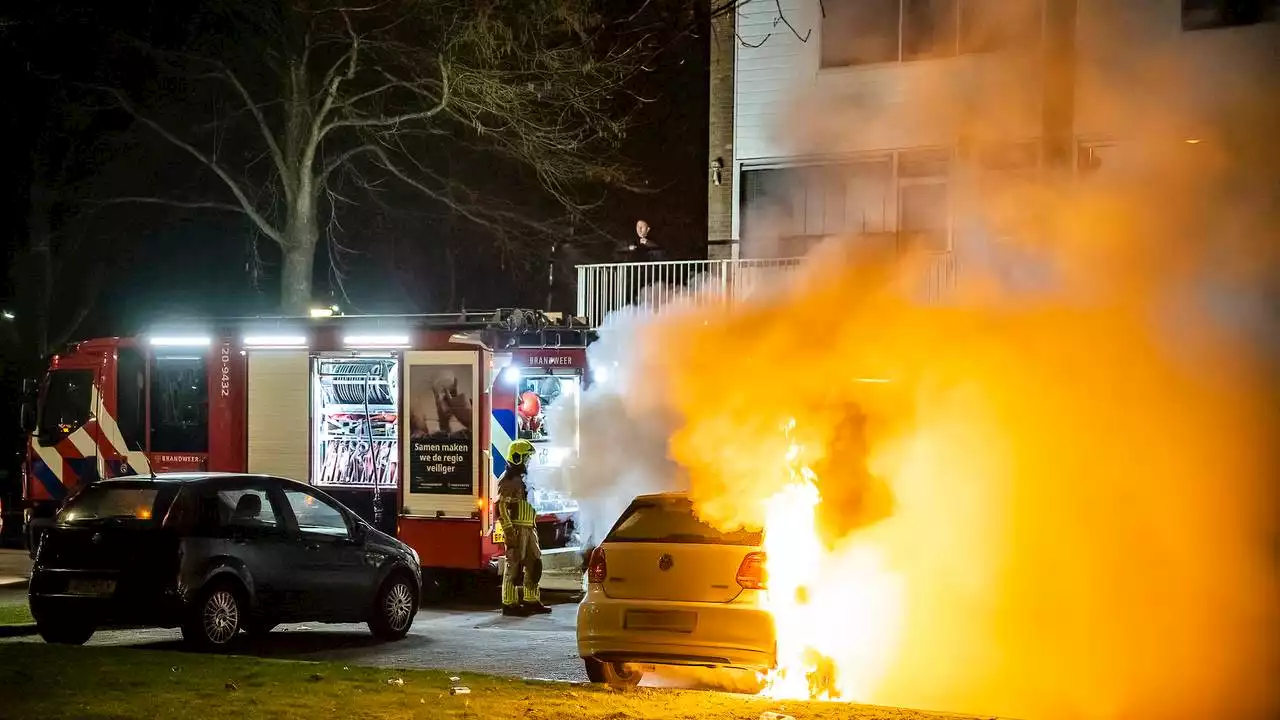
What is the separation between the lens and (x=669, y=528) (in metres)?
9.48

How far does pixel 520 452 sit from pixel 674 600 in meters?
5.18

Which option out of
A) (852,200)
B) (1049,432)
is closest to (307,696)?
(1049,432)

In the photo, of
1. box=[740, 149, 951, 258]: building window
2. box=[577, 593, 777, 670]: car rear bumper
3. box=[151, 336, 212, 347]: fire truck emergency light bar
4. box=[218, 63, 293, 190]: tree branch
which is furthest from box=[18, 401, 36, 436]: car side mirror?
box=[577, 593, 777, 670]: car rear bumper

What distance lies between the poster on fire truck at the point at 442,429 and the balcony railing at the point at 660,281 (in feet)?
10.4

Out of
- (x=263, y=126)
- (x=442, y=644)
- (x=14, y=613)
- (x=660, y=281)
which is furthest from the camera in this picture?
(x=263, y=126)

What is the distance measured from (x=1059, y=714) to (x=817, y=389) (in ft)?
9.10

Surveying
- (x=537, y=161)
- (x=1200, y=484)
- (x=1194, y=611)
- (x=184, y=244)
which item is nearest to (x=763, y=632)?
(x=1194, y=611)

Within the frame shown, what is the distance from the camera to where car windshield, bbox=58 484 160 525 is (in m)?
11.3

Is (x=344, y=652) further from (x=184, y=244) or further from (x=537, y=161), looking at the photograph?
(x=184, y=244)

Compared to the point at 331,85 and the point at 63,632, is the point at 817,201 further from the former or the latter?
the point at 63,632

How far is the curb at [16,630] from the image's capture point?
40.6ft

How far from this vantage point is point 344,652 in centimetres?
1180

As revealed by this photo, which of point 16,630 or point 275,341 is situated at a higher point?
point 275,341

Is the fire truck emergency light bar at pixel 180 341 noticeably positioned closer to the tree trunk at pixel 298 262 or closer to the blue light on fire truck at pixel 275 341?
the blue light on fire truck at pixel 275 341
